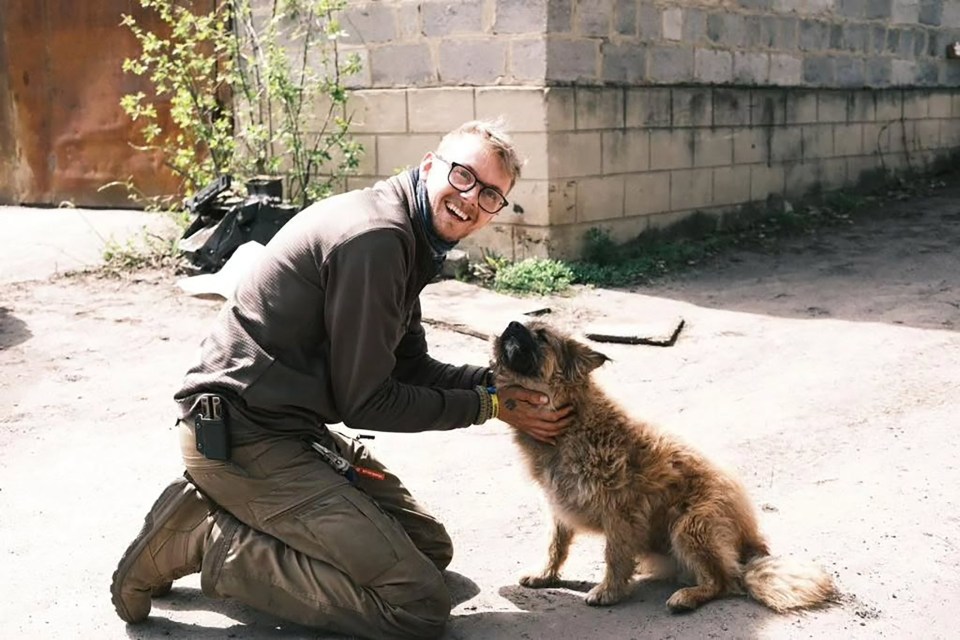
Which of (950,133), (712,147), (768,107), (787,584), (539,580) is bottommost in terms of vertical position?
(539,580)

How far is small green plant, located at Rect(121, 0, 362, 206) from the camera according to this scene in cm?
996

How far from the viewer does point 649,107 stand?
33.1 feet

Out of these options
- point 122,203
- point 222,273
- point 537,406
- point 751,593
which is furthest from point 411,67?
point 751,593

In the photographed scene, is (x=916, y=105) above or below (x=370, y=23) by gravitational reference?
below

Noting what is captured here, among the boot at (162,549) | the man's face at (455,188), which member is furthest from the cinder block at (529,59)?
the boot at (162,549)

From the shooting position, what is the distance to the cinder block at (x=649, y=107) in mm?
9898

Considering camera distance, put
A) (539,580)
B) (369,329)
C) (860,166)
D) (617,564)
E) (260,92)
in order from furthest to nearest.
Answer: (860,166)
(260,92)
(539,580)
(617,564)
(369,329)

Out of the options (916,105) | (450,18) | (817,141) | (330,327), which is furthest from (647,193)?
(330,327)

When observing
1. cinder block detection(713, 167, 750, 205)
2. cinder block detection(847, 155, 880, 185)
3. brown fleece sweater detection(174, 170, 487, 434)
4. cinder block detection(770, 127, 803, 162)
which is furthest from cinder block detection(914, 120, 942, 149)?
brown fleece sweater detection(174, 170, 487, 434)

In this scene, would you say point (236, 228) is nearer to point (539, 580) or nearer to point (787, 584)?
point (539, 580)

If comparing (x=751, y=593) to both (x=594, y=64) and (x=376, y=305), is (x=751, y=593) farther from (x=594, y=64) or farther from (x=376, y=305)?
(x=594, y=64)

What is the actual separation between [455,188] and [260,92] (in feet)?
23.5

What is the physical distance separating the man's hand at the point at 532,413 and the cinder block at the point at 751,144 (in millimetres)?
8012

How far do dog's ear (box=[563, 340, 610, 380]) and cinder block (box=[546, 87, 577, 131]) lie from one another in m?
5.29
